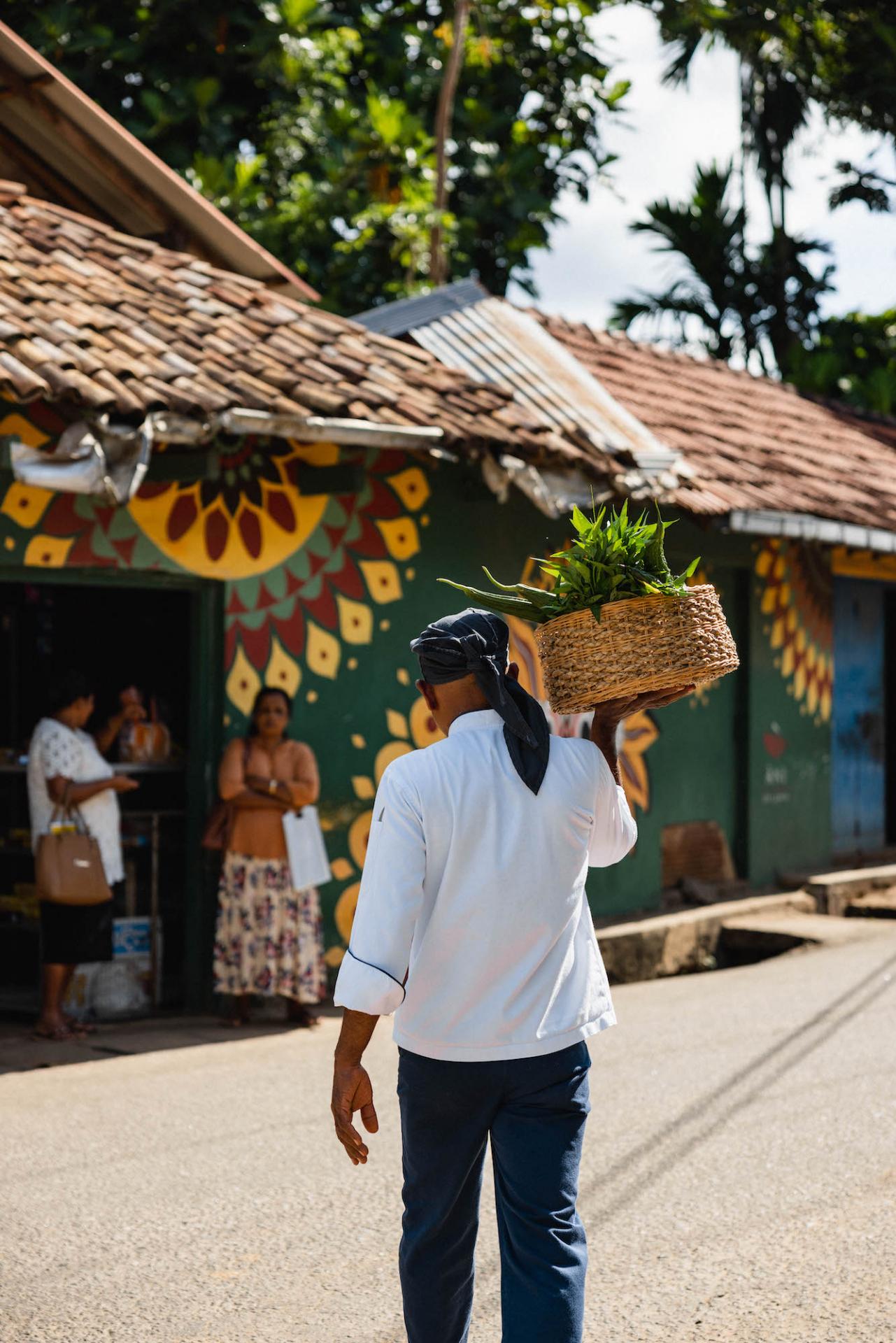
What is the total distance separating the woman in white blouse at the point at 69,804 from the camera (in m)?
7.49

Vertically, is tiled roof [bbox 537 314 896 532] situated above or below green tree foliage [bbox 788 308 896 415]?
below

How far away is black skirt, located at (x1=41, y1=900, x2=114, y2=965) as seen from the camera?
7.48m

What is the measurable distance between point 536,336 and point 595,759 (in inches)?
333

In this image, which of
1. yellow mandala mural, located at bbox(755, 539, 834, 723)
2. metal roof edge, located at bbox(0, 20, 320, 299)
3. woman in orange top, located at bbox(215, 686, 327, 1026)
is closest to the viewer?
woman in orange top, located at bbox(215, 686, 327, 1026)

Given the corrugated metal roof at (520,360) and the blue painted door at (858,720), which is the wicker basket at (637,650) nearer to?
the corrugated metal roof at (520,360)

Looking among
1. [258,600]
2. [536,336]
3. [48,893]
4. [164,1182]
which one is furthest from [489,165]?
[164,1182]

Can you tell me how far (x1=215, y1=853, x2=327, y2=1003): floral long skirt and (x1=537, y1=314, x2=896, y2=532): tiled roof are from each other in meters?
3.65

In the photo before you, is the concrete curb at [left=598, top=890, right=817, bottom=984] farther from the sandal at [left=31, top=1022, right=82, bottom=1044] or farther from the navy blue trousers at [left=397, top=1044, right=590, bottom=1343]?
the navy blue trousers at [left=397, top=1044, right=590, bottom=1343]

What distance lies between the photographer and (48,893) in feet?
24.2

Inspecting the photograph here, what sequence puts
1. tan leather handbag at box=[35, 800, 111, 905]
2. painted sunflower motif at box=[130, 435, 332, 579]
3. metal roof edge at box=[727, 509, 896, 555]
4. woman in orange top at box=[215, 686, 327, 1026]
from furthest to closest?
metal roof edge at box=[727, 509, 896, 555], painted sunflower motif at box=[130, 435, 332, 579], woman in orange top at box=[215, 686, 327, 1026], tan leather handbag at box=[35, 800, 111, 905]

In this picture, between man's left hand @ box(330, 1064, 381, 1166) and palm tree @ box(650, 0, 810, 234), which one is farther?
palm tree @ box(650, 0, 810, 234)

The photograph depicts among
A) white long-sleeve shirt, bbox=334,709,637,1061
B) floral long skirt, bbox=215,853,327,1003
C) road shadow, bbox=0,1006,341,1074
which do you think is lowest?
road shadow, bbox=0,1006,341,1074

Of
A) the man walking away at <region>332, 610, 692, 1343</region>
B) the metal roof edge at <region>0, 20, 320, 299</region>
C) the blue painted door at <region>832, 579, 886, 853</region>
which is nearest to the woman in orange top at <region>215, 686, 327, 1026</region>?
the metal roof edge at <region>0, 20, 320, 299</region>

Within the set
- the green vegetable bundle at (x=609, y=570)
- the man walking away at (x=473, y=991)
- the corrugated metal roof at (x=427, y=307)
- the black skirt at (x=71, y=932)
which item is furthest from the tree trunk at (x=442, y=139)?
the man walking away at (x=473, y=991)
